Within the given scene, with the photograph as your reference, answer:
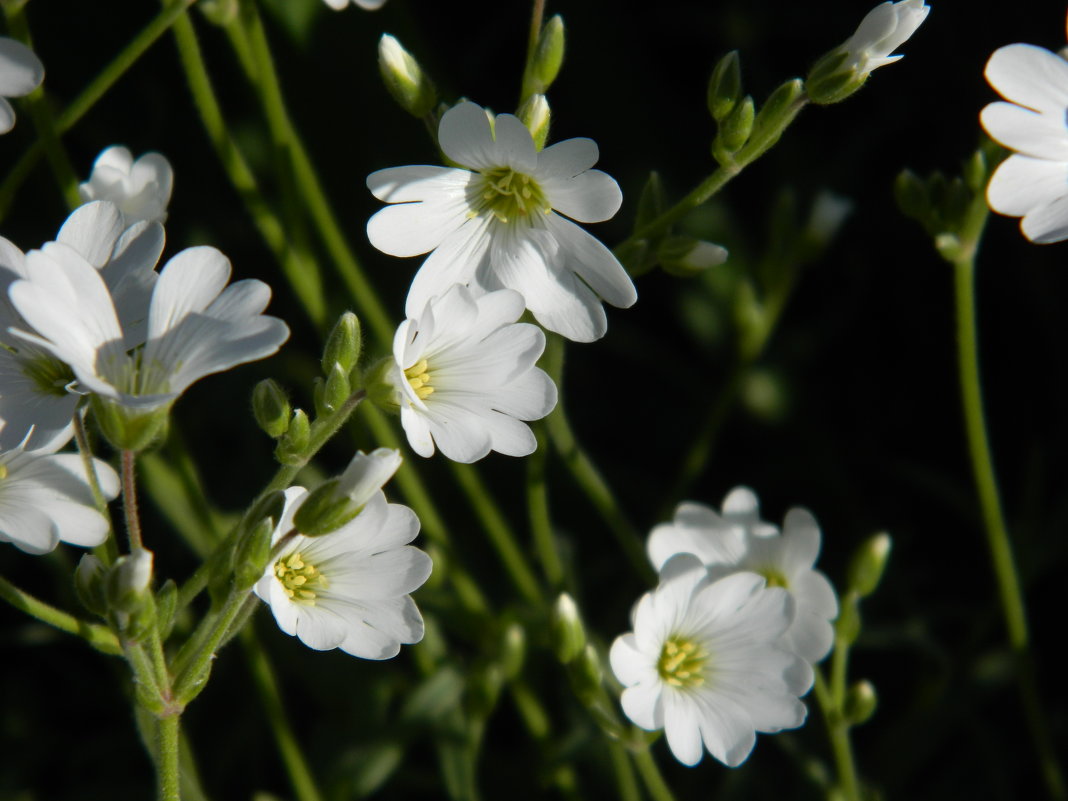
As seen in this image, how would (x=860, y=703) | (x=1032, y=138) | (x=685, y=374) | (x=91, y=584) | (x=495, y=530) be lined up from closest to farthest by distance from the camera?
(x=91, y=584)
(x=1032, y=138)
(x=860, y=703)
(x=495, y=530)
(x=685, y=374)

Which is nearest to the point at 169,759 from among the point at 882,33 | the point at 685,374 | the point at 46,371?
the point at 46,371

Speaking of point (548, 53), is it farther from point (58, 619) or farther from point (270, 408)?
point (58, 619)

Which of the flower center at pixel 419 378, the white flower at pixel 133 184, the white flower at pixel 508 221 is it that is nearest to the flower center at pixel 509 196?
the white flower at pixel 508 221

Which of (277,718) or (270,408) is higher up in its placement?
(270,408)

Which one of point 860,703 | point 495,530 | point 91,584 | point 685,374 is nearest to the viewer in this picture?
point 91,584

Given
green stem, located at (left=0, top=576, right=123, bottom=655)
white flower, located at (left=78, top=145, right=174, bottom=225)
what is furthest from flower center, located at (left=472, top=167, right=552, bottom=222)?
green stem, located at (left=0, top=576, right=123, bottom=655)

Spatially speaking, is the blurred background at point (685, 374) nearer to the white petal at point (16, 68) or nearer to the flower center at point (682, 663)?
the flower center at point (682, 663)
